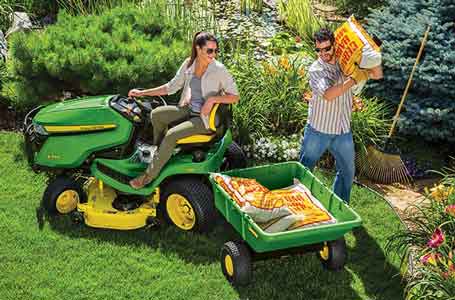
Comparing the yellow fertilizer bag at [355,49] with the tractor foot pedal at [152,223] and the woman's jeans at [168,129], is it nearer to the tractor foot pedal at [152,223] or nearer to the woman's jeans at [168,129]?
the woman's jeans at [168,129]

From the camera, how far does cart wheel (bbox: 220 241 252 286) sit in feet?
17.9

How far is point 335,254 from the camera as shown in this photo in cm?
567

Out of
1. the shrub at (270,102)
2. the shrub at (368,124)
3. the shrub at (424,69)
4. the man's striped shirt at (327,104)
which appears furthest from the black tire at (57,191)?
the shrub at (424,69)

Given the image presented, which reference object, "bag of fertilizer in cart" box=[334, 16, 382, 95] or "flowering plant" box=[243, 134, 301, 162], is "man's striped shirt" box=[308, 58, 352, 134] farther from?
"flowering plant" box=[243, 134, 301, 162]

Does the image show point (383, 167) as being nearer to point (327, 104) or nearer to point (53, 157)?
point (327, 104)

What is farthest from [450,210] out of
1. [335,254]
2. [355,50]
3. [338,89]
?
[355,50]

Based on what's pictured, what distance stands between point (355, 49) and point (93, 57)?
2720mm

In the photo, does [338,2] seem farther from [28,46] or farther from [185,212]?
[185,212]

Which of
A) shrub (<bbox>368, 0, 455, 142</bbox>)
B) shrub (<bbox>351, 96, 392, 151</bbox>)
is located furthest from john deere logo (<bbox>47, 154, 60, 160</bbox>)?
shrub (<bbox>368, 0, 455, 142</bbox>)

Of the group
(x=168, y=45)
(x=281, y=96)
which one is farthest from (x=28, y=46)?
(x=281, y=96)

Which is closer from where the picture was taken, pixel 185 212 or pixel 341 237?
pixel 341 237

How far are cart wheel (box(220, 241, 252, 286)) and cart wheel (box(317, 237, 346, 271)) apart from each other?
0.60m

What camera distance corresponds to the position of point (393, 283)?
5680 mm

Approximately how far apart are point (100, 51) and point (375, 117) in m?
2.61
